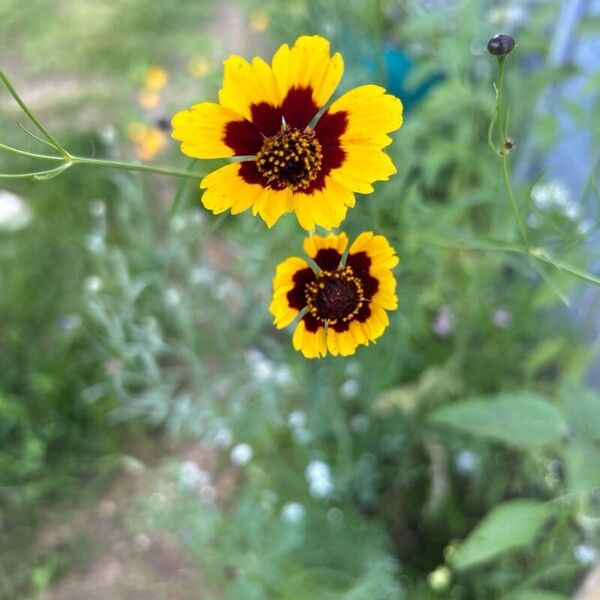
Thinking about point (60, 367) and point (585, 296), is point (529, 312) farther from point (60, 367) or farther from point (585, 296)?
point (60, 367)

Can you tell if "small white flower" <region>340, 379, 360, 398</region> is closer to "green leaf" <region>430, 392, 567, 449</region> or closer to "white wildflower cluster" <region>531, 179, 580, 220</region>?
"green leaf" <region>430, 392, 567, 449</region>

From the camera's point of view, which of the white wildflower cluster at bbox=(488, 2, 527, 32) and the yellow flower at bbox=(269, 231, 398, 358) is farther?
the white wildflower cluster at bbox=(488, 2, 527, 32)

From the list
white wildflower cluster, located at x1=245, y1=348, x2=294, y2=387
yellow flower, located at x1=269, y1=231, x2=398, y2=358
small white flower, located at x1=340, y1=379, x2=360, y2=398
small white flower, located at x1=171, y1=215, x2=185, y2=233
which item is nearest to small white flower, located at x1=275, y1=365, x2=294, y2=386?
white wildflower cluster, located at x1=245, y1=348, x2=294, y2=387

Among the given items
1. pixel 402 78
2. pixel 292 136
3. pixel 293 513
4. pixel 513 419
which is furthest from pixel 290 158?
pixel 402 78

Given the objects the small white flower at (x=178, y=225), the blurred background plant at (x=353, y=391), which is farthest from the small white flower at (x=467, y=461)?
the small white flower at (x=178, y=225)

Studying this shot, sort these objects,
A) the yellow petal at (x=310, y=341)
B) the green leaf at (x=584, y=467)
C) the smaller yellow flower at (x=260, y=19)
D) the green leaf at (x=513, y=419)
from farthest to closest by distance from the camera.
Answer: the smaller yellow flower at (x=260, y=19), the green leaf at (x=513, y=419), the green leaf at (x=584, y=467), the yellow petal at (x=310, y=341)

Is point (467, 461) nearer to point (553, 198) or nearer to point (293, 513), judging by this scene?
point (293, 513)

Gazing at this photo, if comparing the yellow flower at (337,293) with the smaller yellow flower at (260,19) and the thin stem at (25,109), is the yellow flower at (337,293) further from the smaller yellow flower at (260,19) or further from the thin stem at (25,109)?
the smaller yellow flower at (260,19)
